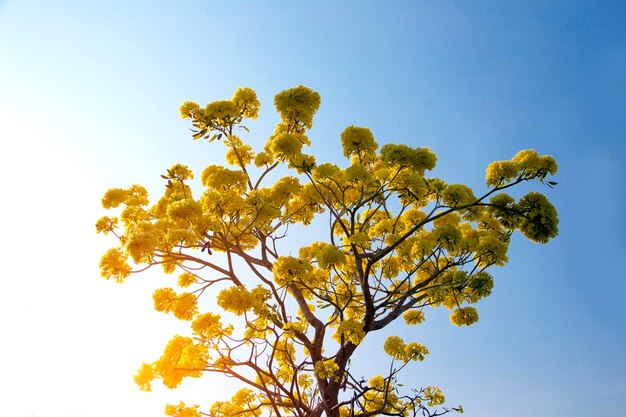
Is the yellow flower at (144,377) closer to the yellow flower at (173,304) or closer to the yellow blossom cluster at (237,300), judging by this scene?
the yellow flower at (173,304)

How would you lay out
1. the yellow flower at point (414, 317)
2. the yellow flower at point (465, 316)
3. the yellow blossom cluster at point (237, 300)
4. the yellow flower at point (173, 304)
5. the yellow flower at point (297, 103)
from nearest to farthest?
the yellow blossom cluster at point (237, 300) < the yellow flower at point (173, 304) < the yellow flower at point (297, 103) < the yellow flower at point (465, 316) < the yellow flower at point (414, 317)

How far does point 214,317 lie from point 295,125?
3.35 metres

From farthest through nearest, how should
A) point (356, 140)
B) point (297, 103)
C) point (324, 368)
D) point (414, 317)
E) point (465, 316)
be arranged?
point (414, 317) → point (465, 316) → point (297, 103) → point (356, 140) → point (324, 368)

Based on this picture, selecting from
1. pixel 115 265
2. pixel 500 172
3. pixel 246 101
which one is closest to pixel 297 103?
pixel 246 101

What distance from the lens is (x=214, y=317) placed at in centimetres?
701

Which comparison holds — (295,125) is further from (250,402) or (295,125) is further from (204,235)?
(250,402)

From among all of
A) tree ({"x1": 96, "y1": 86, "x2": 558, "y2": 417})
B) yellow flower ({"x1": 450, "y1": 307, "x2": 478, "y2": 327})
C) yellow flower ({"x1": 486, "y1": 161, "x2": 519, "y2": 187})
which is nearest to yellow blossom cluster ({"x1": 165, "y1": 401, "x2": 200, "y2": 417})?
tree ({"x1": 96, "y1": 86, "x2": 558, "y2": 417})

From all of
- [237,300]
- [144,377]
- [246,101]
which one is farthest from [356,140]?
[144,377]

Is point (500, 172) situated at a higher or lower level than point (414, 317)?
higher

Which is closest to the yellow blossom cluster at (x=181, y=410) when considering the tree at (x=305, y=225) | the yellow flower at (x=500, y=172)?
the tree at (x=305, y=225)

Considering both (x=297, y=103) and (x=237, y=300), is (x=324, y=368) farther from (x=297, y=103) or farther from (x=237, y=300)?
(x=297, y=103)

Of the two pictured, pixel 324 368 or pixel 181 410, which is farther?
pixel 181 410

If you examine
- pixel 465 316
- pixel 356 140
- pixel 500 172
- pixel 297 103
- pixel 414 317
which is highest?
pixel 297 103

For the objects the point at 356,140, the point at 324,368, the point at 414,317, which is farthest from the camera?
the point at 414,317
